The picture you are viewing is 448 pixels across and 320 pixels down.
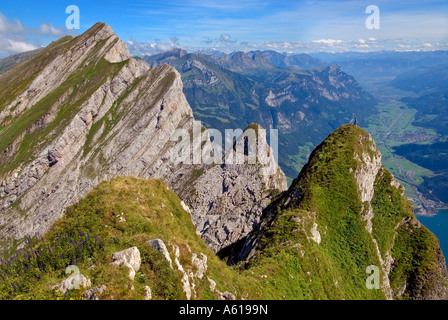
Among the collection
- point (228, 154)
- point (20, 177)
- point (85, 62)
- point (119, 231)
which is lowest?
point (20, 177)

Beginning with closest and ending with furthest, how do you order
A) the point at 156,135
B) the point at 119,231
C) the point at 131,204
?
1. the point at 119,231
2. the point at 131,204
3. the point at 156,135

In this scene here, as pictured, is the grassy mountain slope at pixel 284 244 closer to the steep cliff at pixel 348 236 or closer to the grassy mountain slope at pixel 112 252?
the grassy mountain slope at pixel 112 252

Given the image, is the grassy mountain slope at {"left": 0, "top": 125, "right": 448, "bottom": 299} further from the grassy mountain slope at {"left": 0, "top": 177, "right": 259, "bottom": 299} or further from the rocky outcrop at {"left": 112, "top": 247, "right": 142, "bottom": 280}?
the rocky outcrop at {"left": 112, "top": 247, "right": 142, "bottom": 280}

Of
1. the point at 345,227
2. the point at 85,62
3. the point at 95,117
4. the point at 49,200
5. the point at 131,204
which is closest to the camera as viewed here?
the point at 131,204

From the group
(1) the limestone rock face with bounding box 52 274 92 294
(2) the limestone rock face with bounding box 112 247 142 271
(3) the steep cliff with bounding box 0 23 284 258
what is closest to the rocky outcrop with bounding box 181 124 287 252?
(3) the steep cliff with bounding box 0 23 284 258

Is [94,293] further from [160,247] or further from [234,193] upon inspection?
[234,193]

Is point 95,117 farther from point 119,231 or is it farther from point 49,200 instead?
point 119,231

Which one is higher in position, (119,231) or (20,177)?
(119,231)
